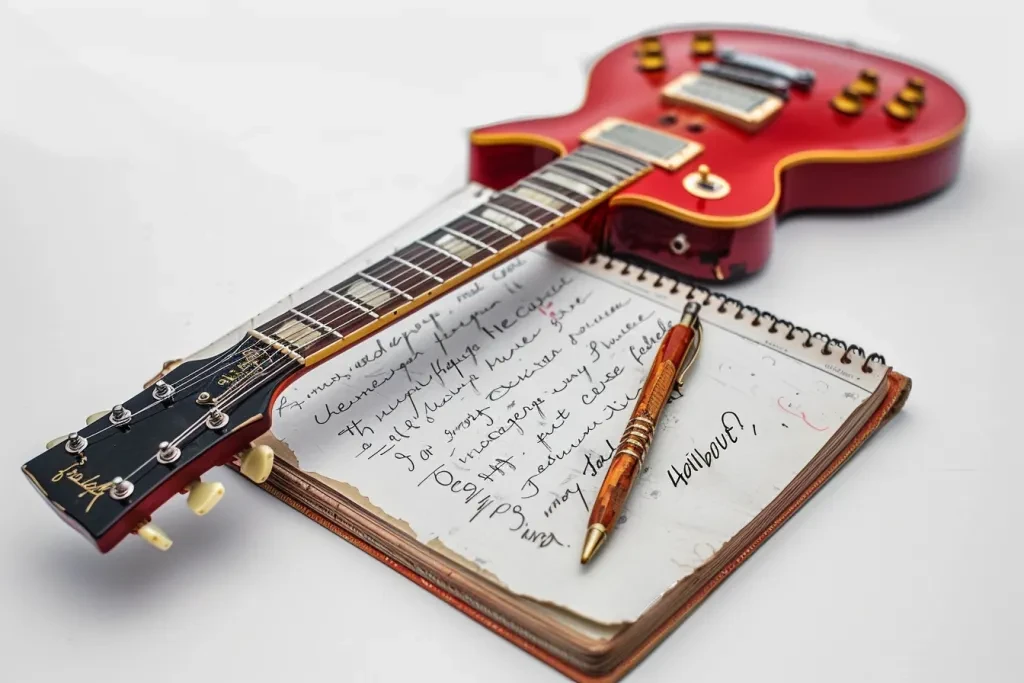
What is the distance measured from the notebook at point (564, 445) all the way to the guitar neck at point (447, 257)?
0.09 metres

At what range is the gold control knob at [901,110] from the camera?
5.25 feet

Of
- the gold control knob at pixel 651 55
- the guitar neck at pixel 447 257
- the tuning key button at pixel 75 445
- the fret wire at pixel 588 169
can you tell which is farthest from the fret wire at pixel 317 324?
the gold control knob at pixel 651 55

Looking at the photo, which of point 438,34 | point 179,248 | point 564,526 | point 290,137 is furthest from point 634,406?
point 438,34

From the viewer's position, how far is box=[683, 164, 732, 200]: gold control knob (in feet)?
4.55

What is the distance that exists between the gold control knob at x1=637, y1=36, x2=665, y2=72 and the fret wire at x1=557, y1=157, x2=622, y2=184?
1.26ft

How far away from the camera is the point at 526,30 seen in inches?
85.1

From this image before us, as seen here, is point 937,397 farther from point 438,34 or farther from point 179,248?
point 438,34

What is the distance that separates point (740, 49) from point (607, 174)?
0.59 meters

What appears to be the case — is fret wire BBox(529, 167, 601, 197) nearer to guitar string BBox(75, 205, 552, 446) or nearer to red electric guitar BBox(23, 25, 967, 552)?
red electric guitar BBox(23, 25, 967, 552)

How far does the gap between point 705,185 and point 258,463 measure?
75cm

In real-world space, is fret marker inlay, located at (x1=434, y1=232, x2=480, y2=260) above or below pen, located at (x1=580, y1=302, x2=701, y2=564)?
above

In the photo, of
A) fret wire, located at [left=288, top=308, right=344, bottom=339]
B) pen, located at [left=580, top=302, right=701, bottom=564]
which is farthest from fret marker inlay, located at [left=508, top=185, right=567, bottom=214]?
fret wire, located at [left=288, top=308, right=344, bottom=339]

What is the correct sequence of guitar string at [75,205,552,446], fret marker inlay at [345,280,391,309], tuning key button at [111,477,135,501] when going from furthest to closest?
fret marker inlay at [345,280,391,309] → guitar string at [75,205,552,446] → tuning key button at [111,477,135,501]

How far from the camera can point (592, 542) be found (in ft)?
3.03
